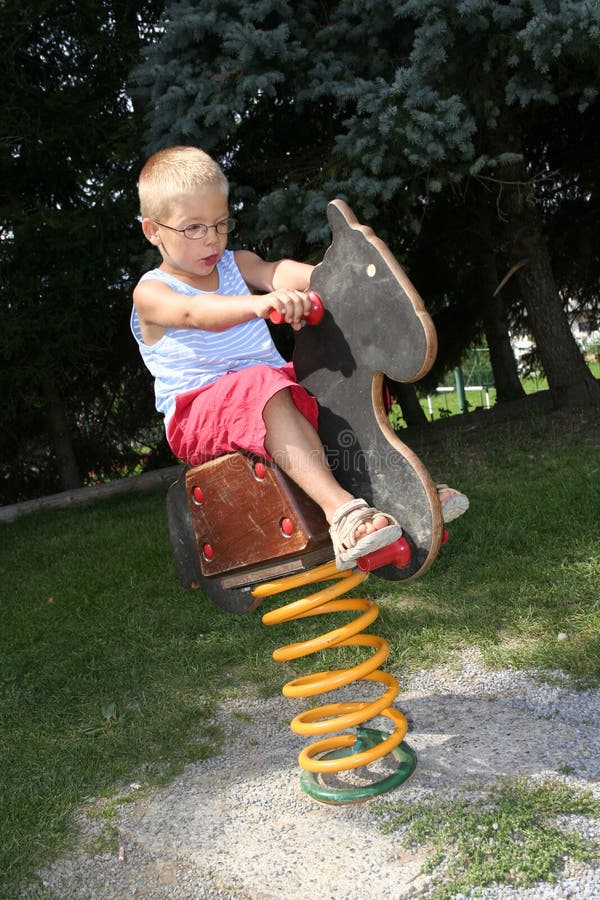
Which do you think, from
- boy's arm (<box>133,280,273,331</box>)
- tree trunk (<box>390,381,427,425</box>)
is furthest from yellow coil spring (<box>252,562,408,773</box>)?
tree trunk (<box>390,381,427,425</box>)

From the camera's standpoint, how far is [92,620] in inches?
195

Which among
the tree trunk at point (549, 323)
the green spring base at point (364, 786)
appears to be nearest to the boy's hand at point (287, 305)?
the green spring base at point (364, 786)

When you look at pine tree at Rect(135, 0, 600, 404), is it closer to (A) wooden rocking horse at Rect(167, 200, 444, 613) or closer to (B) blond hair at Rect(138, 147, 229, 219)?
(B) blond hair at Rect(138, 147, 229, 219)

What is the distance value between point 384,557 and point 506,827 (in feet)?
2.85

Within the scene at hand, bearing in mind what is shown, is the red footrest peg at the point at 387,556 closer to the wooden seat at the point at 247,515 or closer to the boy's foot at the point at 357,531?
the boy's foot at the point at 357,531

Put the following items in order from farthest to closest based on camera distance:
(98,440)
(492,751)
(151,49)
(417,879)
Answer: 1. (98,440)
2. (151,49)
3. (492,751)
4. (417,879)

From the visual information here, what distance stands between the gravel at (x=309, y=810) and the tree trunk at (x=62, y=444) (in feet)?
22.7

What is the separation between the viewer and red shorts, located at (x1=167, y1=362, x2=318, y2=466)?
2580 millimetres

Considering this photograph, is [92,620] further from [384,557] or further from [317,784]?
[384,557]

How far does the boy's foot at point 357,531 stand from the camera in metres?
2.33

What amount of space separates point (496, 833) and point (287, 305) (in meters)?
1.65

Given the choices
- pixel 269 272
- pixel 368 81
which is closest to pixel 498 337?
pixel 368 81

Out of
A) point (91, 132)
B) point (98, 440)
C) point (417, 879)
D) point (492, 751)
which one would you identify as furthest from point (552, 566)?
point (98, 440)

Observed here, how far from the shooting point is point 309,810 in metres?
2.82
